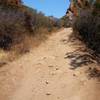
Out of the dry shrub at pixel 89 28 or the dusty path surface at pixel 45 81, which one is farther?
the dry shrub at pixel 89 28

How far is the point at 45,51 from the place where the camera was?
18.8m

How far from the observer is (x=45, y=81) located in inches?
485

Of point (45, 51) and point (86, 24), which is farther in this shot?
point (86, 24)

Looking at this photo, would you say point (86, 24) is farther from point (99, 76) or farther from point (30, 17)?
point (99, 76)

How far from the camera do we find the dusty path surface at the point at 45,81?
10.8 metres

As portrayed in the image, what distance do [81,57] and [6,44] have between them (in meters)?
4.54

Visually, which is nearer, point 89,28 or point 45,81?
point 45,81

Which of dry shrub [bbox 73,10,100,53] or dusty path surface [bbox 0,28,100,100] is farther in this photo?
dry shrub [bbox 73,10,100,53]

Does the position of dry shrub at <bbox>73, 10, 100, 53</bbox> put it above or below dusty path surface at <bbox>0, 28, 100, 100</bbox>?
above

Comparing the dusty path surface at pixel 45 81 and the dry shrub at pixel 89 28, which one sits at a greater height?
the dry shrub at pixel 89 28

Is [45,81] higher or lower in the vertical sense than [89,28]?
lower

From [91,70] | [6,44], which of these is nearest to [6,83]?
[91,70]

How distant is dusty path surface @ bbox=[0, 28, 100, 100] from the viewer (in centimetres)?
1082

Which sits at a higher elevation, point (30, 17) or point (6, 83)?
point (30, 17)
